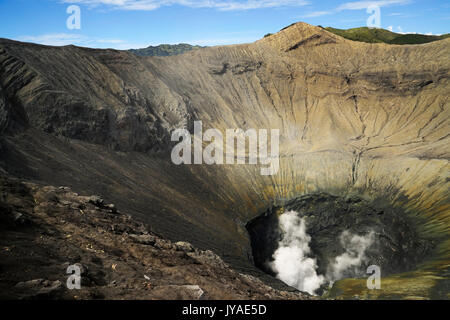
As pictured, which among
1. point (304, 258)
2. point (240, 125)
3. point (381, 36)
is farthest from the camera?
point (381, 36)

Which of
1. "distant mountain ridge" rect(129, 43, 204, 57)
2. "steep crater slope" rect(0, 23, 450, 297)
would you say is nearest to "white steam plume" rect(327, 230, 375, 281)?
"steep crater slope" rect(0, 23, 450, 297)

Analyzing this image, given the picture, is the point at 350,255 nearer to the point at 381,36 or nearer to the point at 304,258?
the point at 304,258

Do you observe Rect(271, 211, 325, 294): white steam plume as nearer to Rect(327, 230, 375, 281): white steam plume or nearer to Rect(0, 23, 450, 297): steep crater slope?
Rect(327, 230, 375, 281): white steam plume

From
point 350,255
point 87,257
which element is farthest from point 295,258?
point 87,257

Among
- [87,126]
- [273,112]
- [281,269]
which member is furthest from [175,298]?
[273,112]

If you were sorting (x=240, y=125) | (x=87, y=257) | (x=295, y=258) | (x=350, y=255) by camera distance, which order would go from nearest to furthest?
(x=87, y=257), (x=295, y=258), (x=350, y=255), (x=240, y=125)

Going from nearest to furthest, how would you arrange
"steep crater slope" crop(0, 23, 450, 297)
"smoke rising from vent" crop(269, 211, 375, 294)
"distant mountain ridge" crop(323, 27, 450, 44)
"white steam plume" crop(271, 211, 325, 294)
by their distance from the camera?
"steep crater slope" crop(0, 23, 450, 297) → "white steam plume" crop(271, 211, 325, 294) → "smoke rising from vent" crop(269, 211, 375, 294) → "distant mountain ridge" crop(323, 27, 450, 44)

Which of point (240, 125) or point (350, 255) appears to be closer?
point (350, 255)
